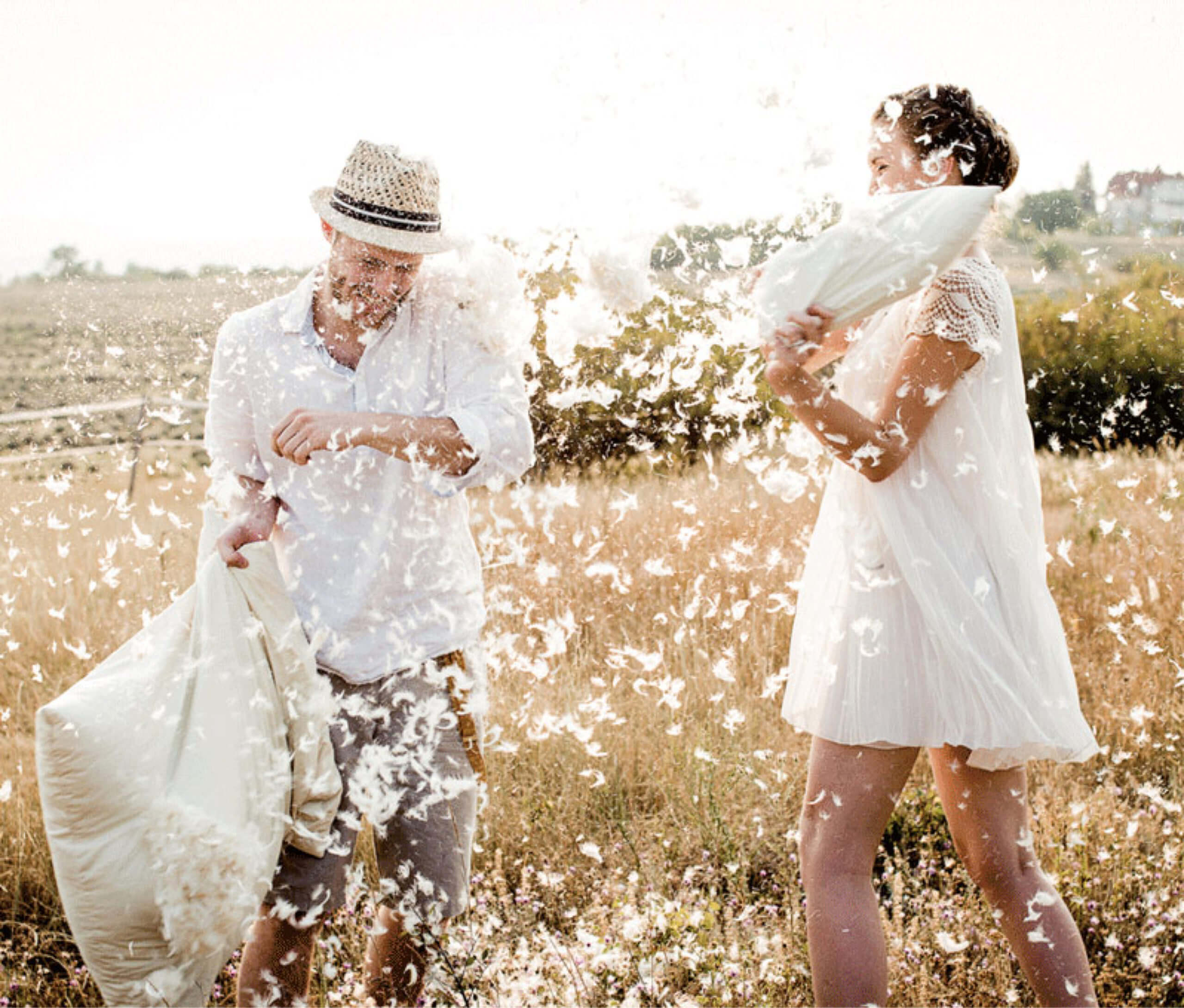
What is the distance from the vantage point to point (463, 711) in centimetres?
202

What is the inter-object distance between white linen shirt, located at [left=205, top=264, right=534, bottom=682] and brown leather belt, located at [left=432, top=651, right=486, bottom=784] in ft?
0.11

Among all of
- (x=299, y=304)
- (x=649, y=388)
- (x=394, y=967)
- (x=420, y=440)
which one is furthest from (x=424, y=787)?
(x=649, y=388)

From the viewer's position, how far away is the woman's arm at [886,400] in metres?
1.79

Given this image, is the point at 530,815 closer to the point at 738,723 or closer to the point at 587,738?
the point at 587,738

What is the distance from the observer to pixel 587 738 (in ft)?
10.4

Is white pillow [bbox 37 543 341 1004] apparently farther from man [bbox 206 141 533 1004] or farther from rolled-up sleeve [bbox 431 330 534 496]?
rolled-up sleeve [bbox 431 330 534 496]

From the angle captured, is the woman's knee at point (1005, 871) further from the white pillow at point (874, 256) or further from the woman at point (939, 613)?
the white pillow at point (874, 256)

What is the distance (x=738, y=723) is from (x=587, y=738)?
43cm

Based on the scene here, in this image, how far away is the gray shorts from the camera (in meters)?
1.96

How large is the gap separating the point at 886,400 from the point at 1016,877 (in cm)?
78

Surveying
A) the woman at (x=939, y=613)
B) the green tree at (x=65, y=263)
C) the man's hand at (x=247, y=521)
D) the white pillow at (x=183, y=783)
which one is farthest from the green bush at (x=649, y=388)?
the green tree at (x=65, y=263)

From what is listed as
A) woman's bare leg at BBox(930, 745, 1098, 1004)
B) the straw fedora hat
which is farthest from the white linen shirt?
woman's bare leg at BBox(930, 745, 1098, 1004)

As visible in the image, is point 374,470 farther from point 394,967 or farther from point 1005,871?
point 1005,871

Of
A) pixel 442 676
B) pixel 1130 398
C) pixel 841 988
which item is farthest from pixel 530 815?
pixel 1130 398
